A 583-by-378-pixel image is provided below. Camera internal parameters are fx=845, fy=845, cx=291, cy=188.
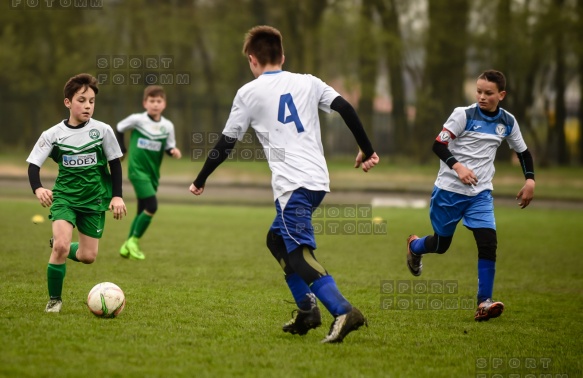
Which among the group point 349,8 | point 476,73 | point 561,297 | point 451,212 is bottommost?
point 561,297

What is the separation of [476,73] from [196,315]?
96.6 feet

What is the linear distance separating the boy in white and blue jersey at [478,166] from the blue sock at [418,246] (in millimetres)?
373

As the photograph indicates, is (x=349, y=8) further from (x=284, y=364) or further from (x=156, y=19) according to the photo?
(x=284, y=364)

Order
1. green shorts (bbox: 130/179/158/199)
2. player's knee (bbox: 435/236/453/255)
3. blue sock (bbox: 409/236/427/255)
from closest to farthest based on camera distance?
player's knee (bbox: 435/236/453/255), blue sock (bbox: 409/236/427/255), green shorts (bbox: 130/179/158/199)

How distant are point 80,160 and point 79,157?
3 cm

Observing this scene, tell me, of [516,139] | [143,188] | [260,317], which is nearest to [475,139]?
[516,139]

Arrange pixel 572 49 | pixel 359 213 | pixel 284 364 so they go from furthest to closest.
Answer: pixel 572 49 < pixel 359 213 < pixel 284 364

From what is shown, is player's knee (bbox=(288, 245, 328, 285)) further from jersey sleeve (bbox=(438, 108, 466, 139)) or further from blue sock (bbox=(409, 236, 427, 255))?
blue sock (bbox=(409, 236, 427, 255))

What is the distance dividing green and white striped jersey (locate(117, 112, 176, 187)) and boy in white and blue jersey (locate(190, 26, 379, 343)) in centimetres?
531

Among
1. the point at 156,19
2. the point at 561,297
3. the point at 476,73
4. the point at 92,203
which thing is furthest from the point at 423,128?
the point at 92,203

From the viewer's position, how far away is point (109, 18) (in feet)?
117

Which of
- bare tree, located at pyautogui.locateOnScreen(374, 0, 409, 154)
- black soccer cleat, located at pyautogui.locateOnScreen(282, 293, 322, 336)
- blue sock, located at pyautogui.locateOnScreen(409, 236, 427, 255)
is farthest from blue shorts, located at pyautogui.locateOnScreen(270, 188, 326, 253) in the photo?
bare tree, located at pyautogui.locateOnScreen(374, 0, 409, 154)

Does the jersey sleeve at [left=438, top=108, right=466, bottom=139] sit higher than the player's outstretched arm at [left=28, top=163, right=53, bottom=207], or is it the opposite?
the jersey sleeve at [left=438, top=108, right=466, bottom=139]

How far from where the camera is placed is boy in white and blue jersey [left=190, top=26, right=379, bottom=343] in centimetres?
581
